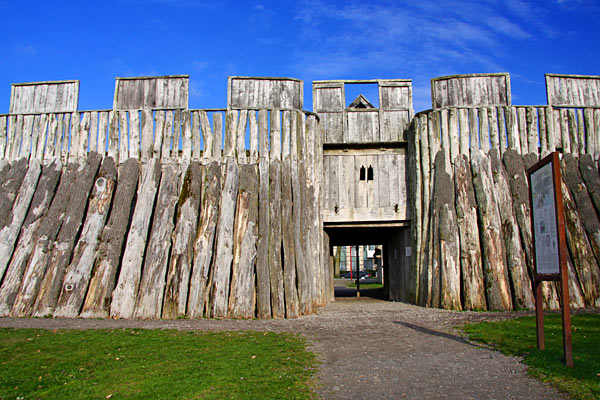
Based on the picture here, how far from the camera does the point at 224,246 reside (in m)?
13.0

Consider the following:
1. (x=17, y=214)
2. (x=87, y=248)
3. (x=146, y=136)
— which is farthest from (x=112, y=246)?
(x=146, y=136)

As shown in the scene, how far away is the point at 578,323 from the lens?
1001 centimetres

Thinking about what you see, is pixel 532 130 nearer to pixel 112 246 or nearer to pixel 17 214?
pixel 112 246

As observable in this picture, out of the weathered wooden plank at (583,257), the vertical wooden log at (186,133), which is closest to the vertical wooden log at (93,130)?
the vertical wooden log at (186,133)

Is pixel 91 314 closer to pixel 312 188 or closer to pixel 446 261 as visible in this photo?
pixel 312 188

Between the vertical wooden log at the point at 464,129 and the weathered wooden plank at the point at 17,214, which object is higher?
the vertical wooden log at the point at 464,129

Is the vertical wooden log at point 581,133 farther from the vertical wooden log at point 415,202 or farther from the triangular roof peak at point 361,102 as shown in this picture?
the triangular roof peak at point 361,102

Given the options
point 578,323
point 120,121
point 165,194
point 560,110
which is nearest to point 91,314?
point 165,194

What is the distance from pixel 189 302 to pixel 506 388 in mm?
8607

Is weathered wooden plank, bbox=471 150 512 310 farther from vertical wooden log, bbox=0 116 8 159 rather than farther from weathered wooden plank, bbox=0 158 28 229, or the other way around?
vertical wooden log, bbox=0 116 8 159

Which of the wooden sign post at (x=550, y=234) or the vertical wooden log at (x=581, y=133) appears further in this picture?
the vertical wooden log at (x=581, y=133)

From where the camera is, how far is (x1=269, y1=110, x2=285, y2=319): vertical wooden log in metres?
12.5

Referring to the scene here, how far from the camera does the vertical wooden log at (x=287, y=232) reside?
494 inches

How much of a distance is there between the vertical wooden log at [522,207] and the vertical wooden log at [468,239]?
1.24 meters
